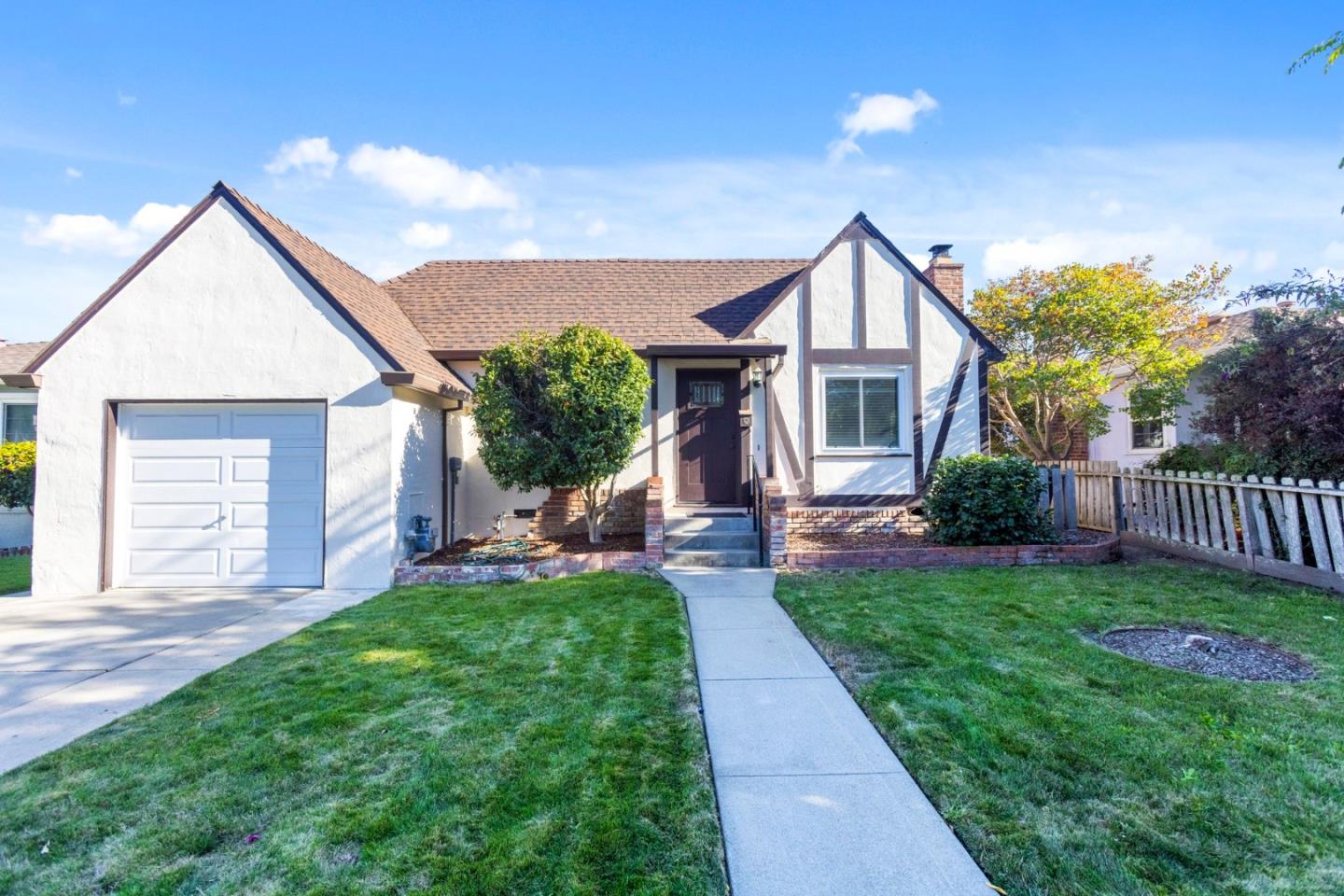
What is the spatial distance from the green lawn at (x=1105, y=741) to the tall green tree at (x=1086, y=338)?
776cm

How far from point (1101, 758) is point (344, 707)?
4.41 m

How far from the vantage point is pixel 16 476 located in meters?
11.6

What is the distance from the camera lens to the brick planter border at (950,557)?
8.67 meters

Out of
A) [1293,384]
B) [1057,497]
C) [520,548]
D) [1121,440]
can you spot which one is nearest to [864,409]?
[1057,497]

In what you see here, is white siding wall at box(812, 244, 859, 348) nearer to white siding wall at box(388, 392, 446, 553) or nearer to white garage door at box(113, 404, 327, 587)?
white siding wall at box(388, 392, 446, 553)

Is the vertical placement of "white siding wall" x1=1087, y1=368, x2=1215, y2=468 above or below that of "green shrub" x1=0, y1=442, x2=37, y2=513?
above

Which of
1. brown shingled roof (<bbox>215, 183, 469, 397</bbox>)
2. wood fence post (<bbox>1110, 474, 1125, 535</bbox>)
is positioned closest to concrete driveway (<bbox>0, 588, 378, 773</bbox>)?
brown shingled roof (<bbox>215, 183, 469, 397</bbox>)

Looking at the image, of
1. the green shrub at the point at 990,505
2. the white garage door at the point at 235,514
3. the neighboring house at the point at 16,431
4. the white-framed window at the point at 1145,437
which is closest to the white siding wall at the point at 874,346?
the green shrub at the point at 990,505

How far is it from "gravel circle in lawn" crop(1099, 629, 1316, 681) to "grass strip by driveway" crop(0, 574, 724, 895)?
11.9 ft

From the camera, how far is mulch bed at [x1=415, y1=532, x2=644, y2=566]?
8.91m

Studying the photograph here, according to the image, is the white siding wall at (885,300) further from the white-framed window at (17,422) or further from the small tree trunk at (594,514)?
the white-framed window at (17,422)

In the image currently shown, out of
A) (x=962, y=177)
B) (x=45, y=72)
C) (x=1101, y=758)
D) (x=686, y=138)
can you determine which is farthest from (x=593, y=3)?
(x=1101, y=758)

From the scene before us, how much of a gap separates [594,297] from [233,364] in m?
6.17

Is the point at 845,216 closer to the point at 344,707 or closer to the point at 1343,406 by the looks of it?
the point at 1343,406
